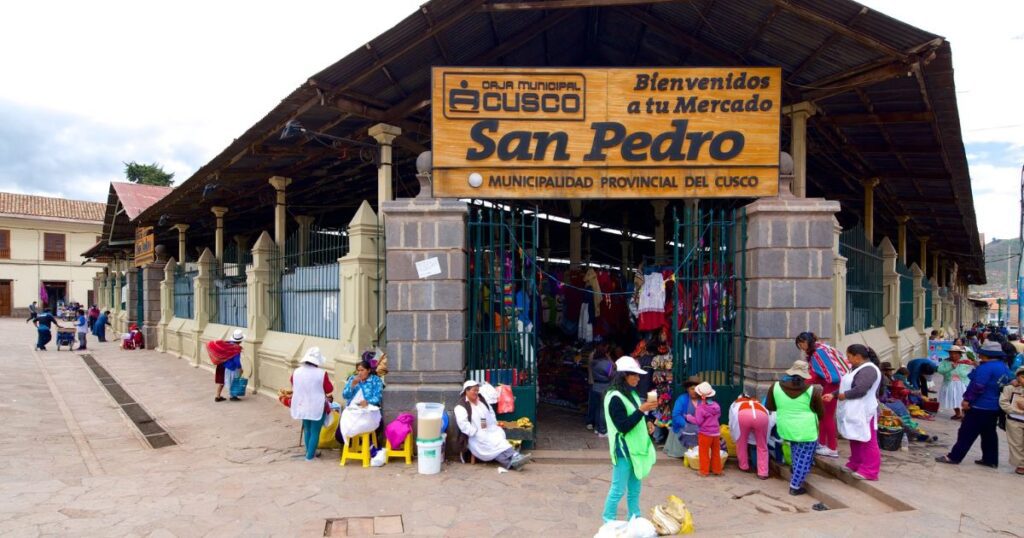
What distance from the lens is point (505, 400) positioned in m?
6.99

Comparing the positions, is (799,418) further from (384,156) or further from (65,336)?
(65,336)

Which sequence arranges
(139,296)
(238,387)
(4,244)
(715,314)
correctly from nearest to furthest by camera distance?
(715,314) → (238,387) → (139,296) → (4,244)

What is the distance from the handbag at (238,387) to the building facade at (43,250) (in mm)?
38051

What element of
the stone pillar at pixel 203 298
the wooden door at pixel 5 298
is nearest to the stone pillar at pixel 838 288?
the stone pillar at pixel 203 298

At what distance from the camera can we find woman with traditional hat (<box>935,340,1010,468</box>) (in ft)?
21.0

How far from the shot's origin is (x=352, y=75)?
716cm

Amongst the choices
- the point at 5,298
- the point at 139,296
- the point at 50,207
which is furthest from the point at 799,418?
the point at 50,207

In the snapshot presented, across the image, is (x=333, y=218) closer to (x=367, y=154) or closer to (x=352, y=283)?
(x=367, y=154)

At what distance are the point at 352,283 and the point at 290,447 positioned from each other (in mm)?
2247

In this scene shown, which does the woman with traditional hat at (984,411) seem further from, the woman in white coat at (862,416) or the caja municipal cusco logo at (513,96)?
the caja municipal cusco logo at (513,96)

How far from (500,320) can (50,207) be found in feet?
161

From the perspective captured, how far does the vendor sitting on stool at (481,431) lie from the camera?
6.59m

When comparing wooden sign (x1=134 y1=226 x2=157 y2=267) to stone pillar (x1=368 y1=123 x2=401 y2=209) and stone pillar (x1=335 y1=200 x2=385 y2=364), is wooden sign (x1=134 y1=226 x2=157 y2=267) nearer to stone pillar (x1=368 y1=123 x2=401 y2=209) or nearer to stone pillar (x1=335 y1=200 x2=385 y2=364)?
stone pillar (x1=335 y1=200 x2=385 y2=364)

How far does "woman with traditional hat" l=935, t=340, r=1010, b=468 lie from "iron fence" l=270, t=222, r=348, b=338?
7.94 m
